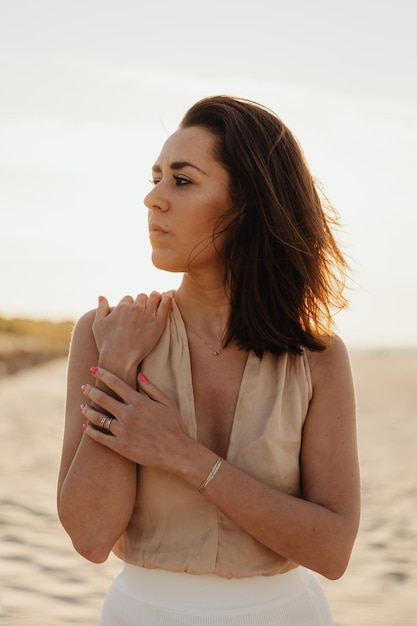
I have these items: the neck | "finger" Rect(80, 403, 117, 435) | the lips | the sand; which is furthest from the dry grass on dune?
"finger" Rect(80, 403, 117, 435)

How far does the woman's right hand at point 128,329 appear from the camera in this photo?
2.30m

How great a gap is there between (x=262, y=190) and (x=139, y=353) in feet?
1.71

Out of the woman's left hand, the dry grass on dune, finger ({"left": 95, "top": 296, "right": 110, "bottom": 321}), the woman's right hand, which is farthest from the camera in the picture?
the dry grass on dune

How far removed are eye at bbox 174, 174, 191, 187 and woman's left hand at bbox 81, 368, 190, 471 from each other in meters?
0.51

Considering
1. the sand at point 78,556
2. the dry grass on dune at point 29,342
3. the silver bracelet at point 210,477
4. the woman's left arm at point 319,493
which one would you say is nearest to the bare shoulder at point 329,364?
the woman's left arm at point 319,493

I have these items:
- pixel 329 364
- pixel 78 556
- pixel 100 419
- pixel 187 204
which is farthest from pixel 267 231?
pixel 78 556

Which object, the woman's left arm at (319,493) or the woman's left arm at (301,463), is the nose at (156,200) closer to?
the woman's left arm at (301,463)

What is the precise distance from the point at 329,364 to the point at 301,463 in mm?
260

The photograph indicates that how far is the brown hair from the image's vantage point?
2.39 m

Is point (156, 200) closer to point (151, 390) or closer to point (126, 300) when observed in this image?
point (126, 300)

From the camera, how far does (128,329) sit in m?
2.34

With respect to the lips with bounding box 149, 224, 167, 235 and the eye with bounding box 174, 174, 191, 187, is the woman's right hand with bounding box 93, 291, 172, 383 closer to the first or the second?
the lips with bounding box 149, 224, 167, 235

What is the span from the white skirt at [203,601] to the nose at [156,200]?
0.89 metres

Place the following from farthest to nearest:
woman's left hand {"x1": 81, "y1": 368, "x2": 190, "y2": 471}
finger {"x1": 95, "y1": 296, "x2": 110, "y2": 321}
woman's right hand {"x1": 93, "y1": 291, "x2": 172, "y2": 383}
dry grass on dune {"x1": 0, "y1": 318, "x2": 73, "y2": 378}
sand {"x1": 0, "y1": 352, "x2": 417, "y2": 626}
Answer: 1. dry grass on dune {"x1": 0, "y1": 318, "x2": 73, "y2": 378}
2. sand {"x1": 0, "y1": 352, "x2": 417, "y2": 626}
3. finger {"x1": 95, "y1": 296, "x2": 110, "y2": 321}
4. woman's right hand {"x1": 93, "y1": 291, "x2": 172, "y2": 383}
5. woman's left hand {"x1": 81, "y1": 368, "x2": 190, "y2": 471}
